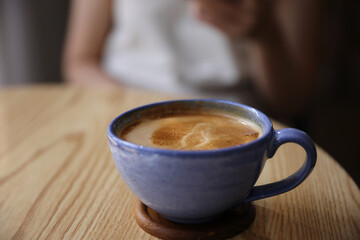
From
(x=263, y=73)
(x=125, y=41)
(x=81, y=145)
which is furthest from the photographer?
(x=125, y=41)

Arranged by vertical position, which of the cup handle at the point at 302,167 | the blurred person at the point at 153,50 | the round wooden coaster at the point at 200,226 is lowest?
the blurred person at the point at 153,50

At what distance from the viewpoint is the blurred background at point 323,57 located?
1997 millimetres

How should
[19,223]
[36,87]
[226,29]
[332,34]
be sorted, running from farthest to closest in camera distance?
[332,34] < [226,29] < [36,87] < [19,223]

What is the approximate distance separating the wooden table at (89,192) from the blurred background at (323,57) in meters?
1.34

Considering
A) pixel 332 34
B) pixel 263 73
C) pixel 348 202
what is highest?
pixel 348 202

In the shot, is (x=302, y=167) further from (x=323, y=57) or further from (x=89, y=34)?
(x=323, y=57)

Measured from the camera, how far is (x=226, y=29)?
1082mm

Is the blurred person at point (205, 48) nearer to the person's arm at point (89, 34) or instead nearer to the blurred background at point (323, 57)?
the person's arm at point (89, 34)

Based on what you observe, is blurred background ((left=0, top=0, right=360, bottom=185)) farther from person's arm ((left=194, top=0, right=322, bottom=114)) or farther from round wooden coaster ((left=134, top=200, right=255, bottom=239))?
round wooden coaster ((left=134, top=200, right=255, bottom=239))

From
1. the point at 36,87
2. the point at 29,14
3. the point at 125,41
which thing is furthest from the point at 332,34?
the point at 36,87

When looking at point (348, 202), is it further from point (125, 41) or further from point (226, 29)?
point (125, 41)

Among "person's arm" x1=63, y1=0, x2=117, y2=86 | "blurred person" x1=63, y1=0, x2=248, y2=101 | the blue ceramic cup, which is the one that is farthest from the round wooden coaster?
"person's arm" x1=63, y1=0, x2=117, y2=86

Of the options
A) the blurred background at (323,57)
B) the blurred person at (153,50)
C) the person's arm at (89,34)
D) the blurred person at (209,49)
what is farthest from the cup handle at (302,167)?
the blurred background at (323,57)

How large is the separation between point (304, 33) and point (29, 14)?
142 cm
